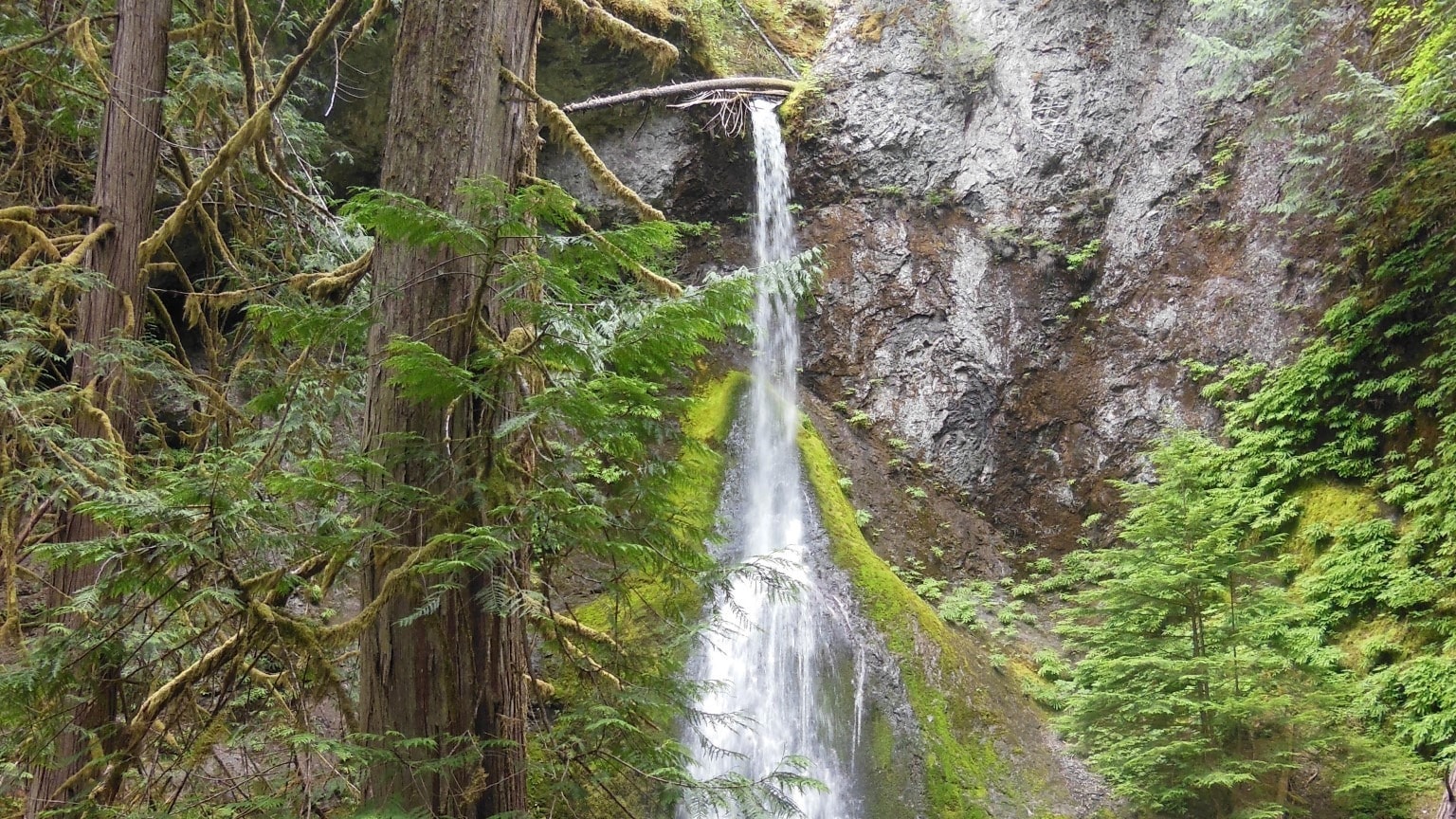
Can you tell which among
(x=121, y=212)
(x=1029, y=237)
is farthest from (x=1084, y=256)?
(x=121, y=212)

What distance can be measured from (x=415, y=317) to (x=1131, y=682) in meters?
6.79

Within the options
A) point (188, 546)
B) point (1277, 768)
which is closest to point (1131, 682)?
point (1277, 768)

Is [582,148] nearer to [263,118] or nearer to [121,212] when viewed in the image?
[263,118]

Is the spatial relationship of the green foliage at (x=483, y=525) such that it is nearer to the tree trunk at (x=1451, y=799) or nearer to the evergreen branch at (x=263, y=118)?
the evergreen branch at (x=263, y=118)

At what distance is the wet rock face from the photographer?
11.8 metres

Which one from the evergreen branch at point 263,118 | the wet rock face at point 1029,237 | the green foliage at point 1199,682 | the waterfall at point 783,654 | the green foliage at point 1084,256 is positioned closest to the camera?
the evergreen branch at point 263,118

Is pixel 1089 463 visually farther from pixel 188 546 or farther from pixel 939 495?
pixel 188 546

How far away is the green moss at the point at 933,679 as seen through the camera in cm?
798

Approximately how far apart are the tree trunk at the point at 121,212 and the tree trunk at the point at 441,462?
271 centimetres

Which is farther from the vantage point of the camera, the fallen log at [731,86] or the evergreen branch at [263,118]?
the fallen log at [731,86]

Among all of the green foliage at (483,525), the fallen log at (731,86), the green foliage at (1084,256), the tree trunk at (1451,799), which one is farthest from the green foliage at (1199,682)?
the fallen log at (731,86)

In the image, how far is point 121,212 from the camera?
487 cm

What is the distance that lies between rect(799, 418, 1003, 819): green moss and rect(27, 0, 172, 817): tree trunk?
677cm

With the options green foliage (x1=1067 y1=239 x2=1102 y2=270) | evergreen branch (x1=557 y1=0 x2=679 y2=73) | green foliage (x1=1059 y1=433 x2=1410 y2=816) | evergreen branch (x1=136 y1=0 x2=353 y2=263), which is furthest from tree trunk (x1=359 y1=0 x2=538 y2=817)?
green foliage (x1=1067 y1=239 x2=1102 y2=270)
